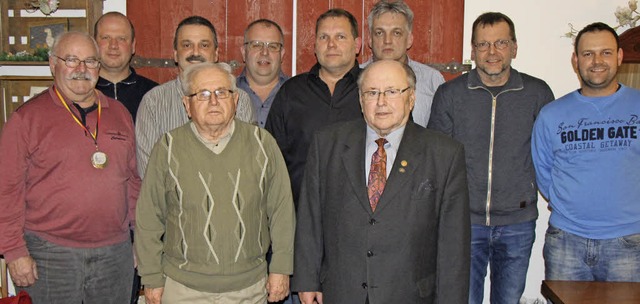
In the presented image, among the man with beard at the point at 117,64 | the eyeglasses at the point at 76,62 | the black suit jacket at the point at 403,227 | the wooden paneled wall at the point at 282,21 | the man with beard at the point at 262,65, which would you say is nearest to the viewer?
the black suit jacket at the point at 403,227

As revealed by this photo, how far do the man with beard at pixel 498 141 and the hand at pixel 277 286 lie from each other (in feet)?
3.86

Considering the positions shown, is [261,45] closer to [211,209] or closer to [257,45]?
[257,45]

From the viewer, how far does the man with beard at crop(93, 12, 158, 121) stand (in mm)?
3406

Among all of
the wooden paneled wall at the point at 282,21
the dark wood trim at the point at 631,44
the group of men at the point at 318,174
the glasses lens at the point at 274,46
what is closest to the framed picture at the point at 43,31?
the wooden paneled wall at the point at 282,21

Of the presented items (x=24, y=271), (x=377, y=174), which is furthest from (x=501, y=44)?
(x=24, y=271)

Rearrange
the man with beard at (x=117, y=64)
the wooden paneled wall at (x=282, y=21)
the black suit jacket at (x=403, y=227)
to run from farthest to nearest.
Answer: the wooden paneled wall at (x=282, y=21) < the man with beard at (x=117, y=64) < the black suit jacket at (x=403, y=227)

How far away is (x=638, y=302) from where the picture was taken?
2291 mm

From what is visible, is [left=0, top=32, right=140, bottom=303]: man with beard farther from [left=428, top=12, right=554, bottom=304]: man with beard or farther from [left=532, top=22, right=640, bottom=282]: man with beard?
[left=532, top=22, right=640, bottom=282]: man with beard

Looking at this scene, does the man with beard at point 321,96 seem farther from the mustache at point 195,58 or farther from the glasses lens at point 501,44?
the glasses lens at point 501,44

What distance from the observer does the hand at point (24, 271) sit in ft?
8.75

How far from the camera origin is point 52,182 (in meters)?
2.71

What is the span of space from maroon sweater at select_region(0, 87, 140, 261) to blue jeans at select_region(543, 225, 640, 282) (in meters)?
2.29

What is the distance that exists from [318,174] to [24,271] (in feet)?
4.67

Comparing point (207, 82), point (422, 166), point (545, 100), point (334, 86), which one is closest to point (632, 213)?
point (545, 100)
